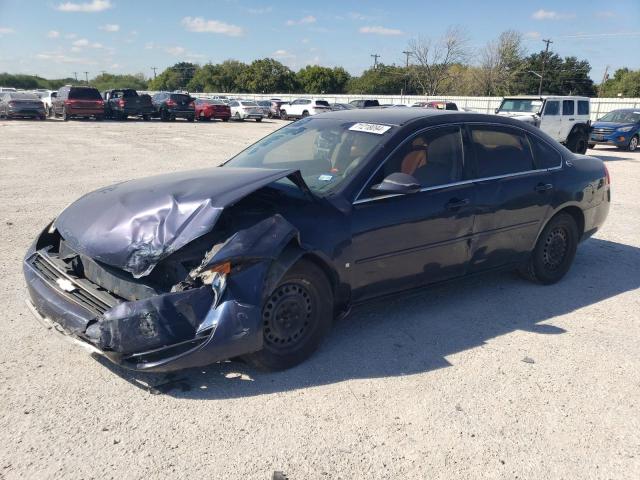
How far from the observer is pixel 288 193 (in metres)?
3.62

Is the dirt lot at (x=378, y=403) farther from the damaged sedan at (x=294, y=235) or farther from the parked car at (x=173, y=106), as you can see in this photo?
the parked car at (x=173, y=106)

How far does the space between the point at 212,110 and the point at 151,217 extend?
31600mm

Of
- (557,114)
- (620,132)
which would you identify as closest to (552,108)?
(557,114)

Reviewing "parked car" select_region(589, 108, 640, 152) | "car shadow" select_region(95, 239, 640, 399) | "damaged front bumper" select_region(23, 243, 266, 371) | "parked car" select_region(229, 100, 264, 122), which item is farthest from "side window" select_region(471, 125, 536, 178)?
"parked car" select_region(229, 100, 264, 122)

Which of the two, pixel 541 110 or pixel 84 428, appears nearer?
pixel 84 428

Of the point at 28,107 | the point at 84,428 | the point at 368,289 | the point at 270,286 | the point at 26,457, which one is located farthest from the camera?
the point at 28,107

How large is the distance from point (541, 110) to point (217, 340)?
1702cm

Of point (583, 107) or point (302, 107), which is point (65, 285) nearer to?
point (583, 107)

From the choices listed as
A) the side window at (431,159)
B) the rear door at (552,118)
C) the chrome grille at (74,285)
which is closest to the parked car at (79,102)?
the rear door at (552,118)

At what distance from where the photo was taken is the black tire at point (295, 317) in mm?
3348

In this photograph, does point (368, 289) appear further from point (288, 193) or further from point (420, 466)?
point (420, 466)

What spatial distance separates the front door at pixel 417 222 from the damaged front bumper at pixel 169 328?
97cm

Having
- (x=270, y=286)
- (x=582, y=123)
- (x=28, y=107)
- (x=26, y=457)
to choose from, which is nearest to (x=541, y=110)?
(x=582, y=123)

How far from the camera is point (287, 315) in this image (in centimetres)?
343
